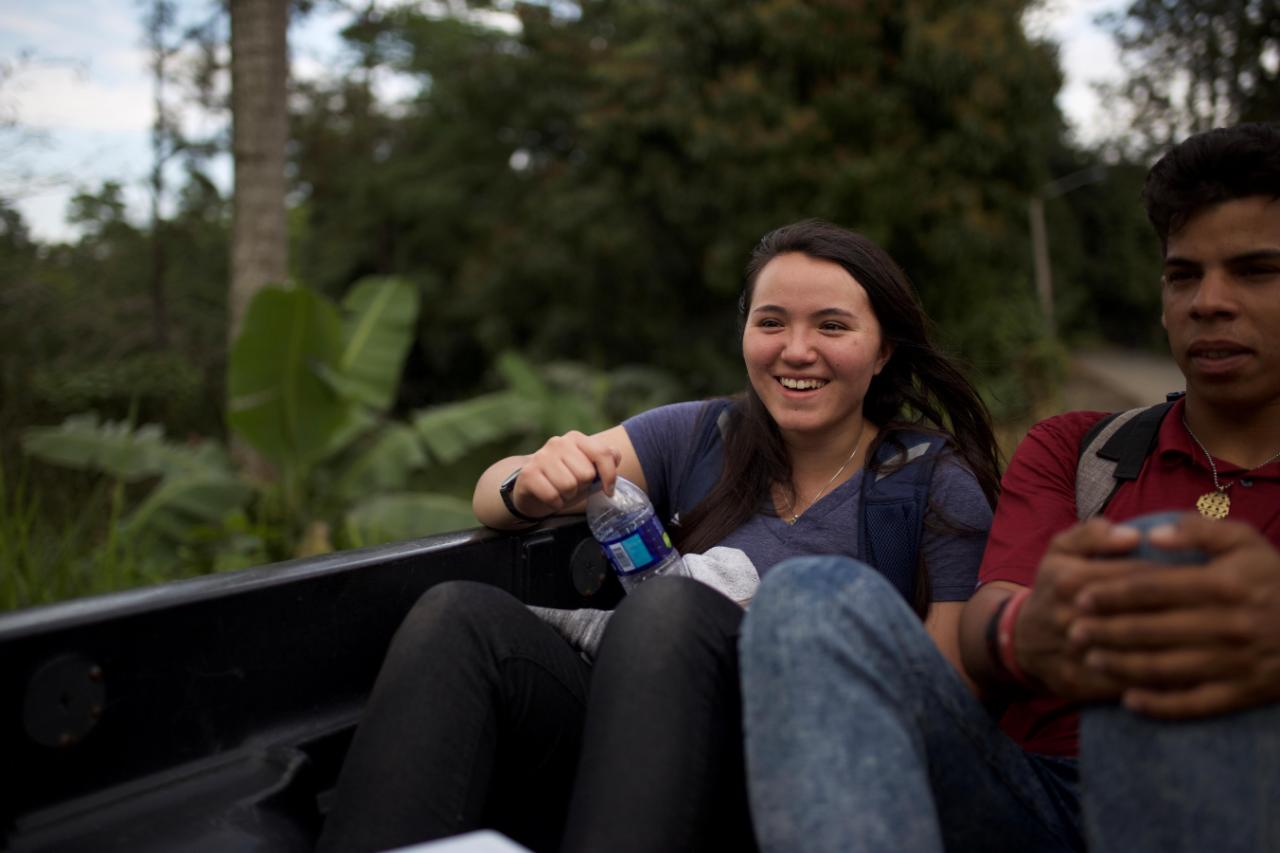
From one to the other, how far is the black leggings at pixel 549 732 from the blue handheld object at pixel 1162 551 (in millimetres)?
645

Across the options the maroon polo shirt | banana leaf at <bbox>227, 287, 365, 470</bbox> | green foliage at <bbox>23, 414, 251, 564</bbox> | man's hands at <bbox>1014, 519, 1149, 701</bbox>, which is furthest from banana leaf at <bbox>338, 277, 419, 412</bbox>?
man's hands at <bbox>1014, 519, 1149, 701</bbox>

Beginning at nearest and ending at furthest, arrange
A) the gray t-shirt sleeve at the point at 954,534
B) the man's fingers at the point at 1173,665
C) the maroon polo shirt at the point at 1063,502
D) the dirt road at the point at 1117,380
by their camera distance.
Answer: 1. the man's fingers at the point at 1173,665
2. the maroon polo shirt at the point at 1063,502
3. the gray t-shirt sleeve at the point at 954,534
4. the dirt road at the point at 1117,380

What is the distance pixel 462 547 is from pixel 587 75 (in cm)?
1144

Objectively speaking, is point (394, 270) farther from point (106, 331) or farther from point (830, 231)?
point (830, 231)

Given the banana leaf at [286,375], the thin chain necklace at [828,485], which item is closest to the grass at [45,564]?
the banana leaf at [286,375]

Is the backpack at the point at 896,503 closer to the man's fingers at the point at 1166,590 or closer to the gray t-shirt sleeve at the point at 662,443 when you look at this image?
Result: the gray t-shirt sleeve at the point at 662,443

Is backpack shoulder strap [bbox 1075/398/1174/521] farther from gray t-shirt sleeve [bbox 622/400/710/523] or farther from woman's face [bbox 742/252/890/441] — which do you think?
gray t-shirt sleeve [bbox 622/400/710/523]

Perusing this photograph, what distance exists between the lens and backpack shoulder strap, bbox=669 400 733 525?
2.26 m

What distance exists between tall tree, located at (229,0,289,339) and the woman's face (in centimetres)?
488

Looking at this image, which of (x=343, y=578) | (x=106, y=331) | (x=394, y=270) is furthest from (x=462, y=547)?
(x=394, y=270)

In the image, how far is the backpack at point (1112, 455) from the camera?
1705mm

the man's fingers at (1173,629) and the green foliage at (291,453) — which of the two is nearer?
the man's fingers at (1173,629)

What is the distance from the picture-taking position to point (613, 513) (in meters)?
2.18

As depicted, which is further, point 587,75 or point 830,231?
point 587,75
